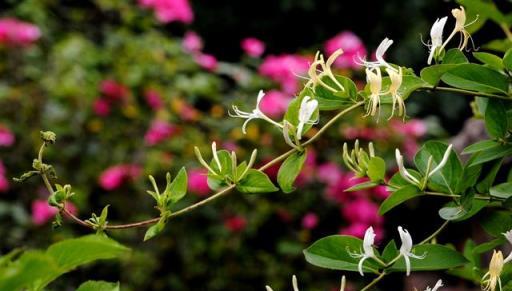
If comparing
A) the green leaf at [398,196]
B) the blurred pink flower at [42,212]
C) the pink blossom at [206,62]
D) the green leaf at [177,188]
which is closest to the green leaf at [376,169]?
the green leaf at [398,196]

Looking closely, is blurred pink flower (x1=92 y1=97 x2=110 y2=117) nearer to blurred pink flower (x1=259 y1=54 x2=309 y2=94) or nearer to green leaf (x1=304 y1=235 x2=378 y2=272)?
blurred pink flower (x1=259 y1=54 x2=309 y2=94)

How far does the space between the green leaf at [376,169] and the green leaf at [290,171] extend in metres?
0.06

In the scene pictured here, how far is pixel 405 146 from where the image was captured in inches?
119

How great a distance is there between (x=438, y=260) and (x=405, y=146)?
2404 mm

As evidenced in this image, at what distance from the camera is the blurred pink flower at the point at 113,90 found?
295 cm

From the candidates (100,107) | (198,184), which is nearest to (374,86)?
(198,184)

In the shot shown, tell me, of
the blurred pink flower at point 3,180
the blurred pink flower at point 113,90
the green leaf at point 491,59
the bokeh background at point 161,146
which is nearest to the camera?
the green leaf at point 491,59

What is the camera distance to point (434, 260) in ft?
2.15

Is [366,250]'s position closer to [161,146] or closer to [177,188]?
[177,188]

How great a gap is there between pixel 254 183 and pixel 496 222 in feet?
0.73

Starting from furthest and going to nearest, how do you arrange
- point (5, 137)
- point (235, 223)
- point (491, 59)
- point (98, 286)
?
point (235, 223), point (5, 137), point (491, 59), point (98, 286)

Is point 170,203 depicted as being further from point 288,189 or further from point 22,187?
point 22,187

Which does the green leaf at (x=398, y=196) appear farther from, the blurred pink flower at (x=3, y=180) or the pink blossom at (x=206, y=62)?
the pink blossom at (x=206, y=62)

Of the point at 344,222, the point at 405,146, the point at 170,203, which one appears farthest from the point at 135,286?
the point at 170,203
